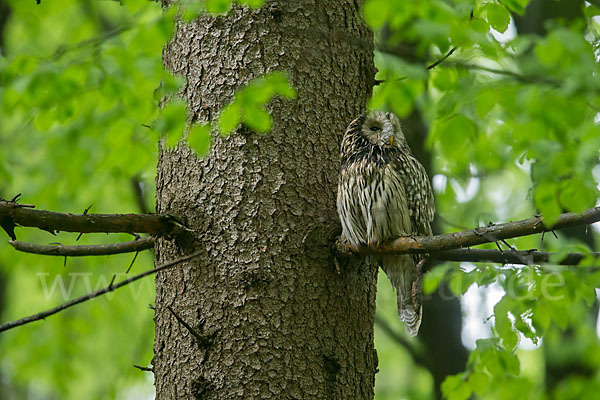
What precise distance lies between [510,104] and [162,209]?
2447 mm

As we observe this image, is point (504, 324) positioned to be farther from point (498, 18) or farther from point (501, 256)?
point (498, 18)

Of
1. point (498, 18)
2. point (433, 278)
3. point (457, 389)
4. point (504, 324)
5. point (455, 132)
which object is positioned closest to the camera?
point (498, 18)

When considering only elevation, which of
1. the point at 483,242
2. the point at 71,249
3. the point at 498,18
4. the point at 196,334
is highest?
the point at 498,18

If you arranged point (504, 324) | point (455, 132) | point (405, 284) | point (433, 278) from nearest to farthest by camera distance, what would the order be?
point (405, 284), point (504, 324), point (455, 132), point (433, 278)

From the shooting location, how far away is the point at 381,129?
347cm

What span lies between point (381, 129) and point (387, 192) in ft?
1.21

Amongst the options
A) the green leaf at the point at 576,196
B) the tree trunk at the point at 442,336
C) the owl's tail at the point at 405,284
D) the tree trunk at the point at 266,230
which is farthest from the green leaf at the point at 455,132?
the tree trunk at the point at 442,336

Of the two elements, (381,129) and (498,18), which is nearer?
(381,129)

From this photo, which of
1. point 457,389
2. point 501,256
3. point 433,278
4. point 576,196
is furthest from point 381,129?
point 457,389

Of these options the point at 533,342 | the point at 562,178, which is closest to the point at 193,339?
the point at 533,342

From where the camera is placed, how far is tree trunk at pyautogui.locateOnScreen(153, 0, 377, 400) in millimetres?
2592

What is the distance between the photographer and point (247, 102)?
2.34m

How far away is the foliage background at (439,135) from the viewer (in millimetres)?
3377

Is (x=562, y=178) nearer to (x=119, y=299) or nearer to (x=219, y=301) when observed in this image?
(x=219, y=301)
